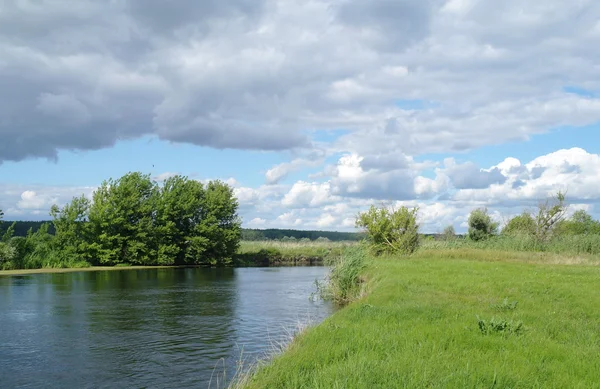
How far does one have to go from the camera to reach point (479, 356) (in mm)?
9398

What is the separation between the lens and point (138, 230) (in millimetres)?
63906

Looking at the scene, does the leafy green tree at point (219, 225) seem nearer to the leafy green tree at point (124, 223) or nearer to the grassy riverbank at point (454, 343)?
the leafy green tree at point (124, 223)

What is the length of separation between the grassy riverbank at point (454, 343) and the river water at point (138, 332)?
3.11 m

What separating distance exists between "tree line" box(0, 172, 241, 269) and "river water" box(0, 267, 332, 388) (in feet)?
72.8

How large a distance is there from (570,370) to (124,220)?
59.2m

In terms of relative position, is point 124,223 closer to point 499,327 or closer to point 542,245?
point 542,245

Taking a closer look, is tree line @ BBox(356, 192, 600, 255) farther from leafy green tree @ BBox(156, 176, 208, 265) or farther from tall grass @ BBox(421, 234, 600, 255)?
leafy green tree @ BBox(156, 176, 208, 265)

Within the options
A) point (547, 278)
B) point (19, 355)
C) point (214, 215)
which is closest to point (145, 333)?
point (19, 355)

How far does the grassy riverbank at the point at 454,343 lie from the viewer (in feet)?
26.7

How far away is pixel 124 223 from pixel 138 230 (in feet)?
6.25

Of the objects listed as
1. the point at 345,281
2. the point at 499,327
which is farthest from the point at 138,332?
the point at 499,327

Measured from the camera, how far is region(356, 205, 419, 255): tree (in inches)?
1789

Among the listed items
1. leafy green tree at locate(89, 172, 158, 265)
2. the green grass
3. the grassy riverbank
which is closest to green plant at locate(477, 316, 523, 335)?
the grassy riverbank

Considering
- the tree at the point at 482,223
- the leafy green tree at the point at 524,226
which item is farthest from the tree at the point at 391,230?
the tree at the point at 482,223
